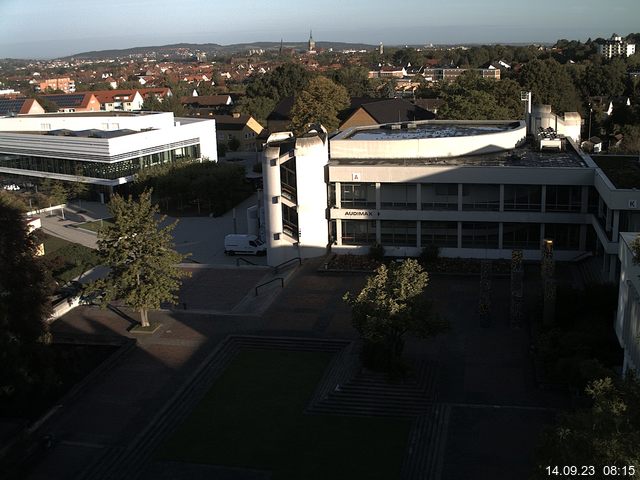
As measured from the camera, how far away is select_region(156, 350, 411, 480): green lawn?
17.8 meters

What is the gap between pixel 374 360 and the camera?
22.2 meters

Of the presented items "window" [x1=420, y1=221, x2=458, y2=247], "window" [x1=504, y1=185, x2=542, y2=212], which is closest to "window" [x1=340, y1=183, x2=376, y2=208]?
"window" [x1=420, y1=221, x2=458, y2=247]

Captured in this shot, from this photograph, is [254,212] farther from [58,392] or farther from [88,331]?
[58,392]

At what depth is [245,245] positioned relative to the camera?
121 ft

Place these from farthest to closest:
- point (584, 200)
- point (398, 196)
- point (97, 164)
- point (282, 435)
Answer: point (97, 164) → point (398, 196) → point (584, 200) → point (282, 435)

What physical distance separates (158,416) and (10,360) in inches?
167

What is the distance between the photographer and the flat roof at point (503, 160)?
33.9m

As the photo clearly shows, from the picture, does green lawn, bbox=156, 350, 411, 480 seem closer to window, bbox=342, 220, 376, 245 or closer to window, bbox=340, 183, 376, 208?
window, bbox=342, 220, 376, 245

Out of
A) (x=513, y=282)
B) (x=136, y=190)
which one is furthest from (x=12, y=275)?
(x=136, y=190)

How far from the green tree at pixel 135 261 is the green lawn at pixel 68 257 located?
491 cm

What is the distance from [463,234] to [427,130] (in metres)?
9.92

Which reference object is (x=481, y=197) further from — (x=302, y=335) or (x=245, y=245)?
(x=302, y=335)

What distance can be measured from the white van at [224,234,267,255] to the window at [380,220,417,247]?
6460 millimetres

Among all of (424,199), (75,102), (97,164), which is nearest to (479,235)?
(424,199)
